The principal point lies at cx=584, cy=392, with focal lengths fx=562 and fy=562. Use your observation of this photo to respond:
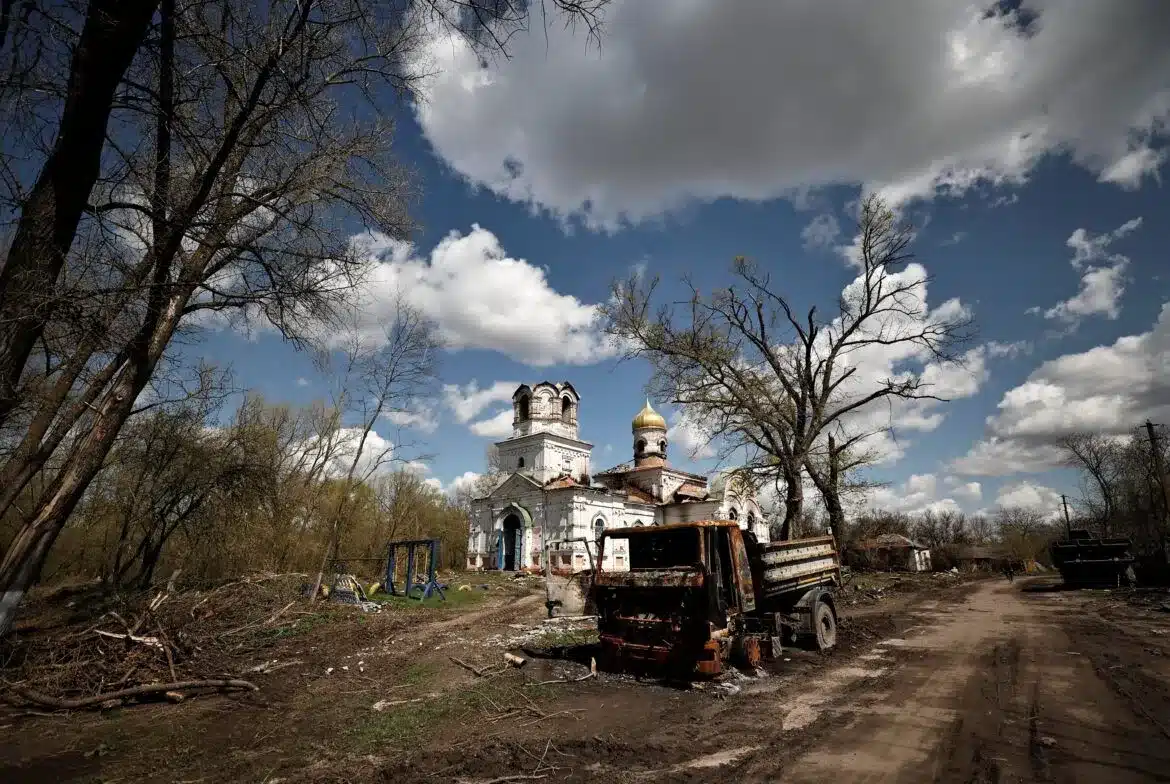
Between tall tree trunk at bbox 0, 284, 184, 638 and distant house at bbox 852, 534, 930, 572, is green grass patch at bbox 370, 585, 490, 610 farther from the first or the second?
distant house at bbox 852, 534, 930, 572

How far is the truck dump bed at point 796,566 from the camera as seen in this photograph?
30.9 feet

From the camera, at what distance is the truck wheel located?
9.82 meters

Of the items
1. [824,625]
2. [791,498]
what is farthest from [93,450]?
[791,498]

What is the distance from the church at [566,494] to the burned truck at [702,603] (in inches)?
710

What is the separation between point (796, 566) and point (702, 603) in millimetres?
3430

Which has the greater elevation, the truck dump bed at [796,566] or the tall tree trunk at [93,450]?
the tall tree trunk at [93,450]

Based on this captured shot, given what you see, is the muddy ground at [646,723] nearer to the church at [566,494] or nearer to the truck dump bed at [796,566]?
the truck dump bed at [796,566]

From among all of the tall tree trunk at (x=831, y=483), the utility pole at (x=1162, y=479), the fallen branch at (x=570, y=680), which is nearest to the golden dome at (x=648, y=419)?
the tall tree trunk at (x=831, y=483)

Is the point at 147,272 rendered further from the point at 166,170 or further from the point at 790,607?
the point at 790,607

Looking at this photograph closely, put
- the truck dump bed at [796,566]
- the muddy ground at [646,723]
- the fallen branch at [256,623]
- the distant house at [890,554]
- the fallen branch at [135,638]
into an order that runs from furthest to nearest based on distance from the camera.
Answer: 1. the distant house at [890,554]
2. the fallen branch at [256,623]
3. the truck dump bed at [796,566]
4. the fallen branch at [135,638]
5. the muddy ground at [646,723]

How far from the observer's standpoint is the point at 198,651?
923 centimetres

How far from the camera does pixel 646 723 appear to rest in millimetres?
6234

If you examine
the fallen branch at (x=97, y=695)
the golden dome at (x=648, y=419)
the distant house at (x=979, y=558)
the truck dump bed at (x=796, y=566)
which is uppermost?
the golden dome at (x=648, y=419)

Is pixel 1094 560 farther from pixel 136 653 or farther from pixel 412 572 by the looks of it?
pixel 136 653
